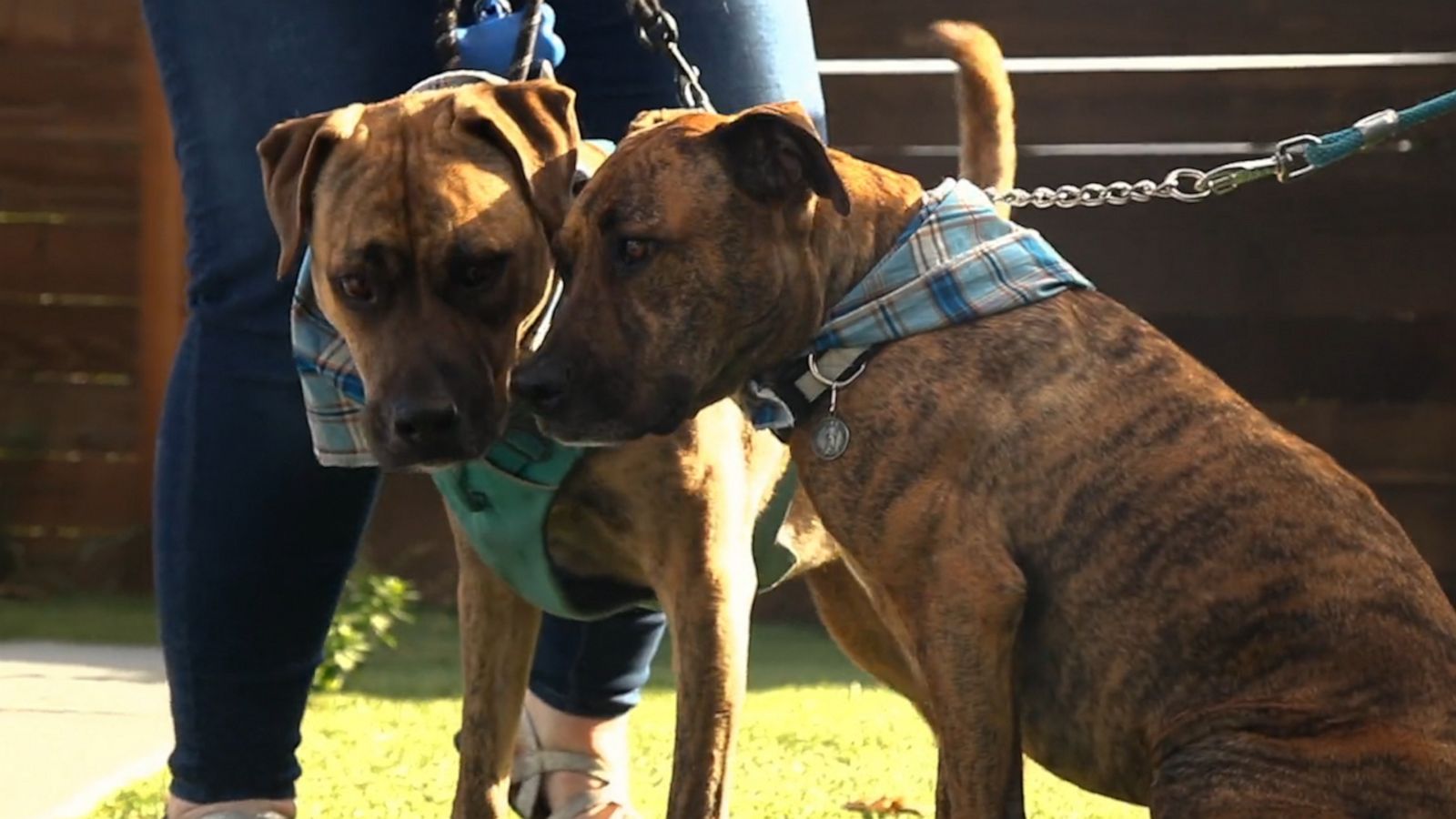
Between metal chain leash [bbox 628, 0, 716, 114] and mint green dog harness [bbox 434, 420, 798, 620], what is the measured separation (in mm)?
657

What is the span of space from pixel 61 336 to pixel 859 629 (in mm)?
4748

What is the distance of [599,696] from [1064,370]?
145cm

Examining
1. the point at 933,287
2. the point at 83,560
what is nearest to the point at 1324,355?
the point at 83,560

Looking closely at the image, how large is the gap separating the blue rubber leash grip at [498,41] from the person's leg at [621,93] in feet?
0.31

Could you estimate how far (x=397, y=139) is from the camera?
12.4 ft

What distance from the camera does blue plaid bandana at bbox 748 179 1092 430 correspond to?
3.37 metres

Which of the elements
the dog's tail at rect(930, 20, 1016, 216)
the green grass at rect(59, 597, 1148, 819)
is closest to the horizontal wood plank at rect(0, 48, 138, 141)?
the green grass at rect(59, 597, 1148, 819)

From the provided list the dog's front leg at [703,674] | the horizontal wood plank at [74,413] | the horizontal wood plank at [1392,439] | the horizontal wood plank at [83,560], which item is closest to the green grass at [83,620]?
the horizontal wood plank at [83,560]

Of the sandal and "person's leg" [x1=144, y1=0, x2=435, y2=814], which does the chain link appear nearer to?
"person's leg" [x1=144, y1=0, x2=435, y2=814]

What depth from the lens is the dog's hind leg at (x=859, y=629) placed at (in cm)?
438

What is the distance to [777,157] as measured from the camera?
11.1 ft

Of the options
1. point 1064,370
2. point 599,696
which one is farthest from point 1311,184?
point 1064,370

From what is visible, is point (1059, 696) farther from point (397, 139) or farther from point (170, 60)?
point (170, 60)

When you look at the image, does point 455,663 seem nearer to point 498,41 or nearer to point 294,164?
point 498,41
